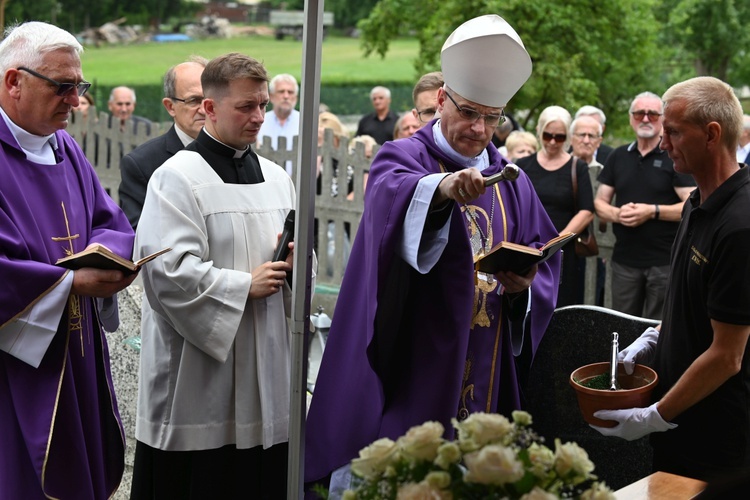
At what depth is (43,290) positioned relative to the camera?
3.37 metres

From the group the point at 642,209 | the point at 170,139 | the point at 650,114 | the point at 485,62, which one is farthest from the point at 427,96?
the point at 650,114

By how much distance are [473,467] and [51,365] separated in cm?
210

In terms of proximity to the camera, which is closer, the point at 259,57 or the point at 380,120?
the point at 380,120

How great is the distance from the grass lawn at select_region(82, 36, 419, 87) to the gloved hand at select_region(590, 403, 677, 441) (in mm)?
35201

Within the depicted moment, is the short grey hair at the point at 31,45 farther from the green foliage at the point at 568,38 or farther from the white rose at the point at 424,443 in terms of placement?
the green foliage at the point at 568,38

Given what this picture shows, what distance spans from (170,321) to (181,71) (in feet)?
5.22

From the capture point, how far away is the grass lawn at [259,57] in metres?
40.2

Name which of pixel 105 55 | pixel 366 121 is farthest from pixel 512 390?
pixel 105 55

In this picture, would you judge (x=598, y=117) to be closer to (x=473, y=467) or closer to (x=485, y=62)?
(x=485, y=62)

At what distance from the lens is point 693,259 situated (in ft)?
10.9

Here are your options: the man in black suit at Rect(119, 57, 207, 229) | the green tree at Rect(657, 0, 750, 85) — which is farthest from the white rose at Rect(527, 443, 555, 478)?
the green tree at Rect(657, 0, 750, 85)

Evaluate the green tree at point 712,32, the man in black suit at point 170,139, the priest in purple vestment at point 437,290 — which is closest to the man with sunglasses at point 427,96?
the man in black suit at point 170,139

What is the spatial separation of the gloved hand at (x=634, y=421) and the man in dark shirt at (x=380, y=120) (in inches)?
329

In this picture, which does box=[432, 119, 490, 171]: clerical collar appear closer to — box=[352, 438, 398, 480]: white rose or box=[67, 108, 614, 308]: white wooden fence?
box=[352, 438, 398, 480]: white rose
